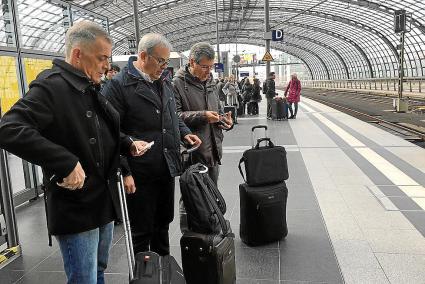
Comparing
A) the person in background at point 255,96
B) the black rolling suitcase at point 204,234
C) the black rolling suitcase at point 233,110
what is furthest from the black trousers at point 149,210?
the person in background at point 255,96

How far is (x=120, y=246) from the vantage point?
13.3 feet

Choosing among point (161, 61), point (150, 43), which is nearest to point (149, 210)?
point (161, 61)

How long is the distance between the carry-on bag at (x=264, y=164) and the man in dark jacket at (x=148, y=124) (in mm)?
1085

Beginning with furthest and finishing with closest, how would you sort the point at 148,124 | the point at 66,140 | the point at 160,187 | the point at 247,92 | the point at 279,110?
1. the point at 247,92
2. the point at 279,110
3. the point at 160,187
4. the point at 148,124
5. the point at 66,140

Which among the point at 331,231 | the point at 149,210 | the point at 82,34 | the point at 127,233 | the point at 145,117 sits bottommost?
the point at 331,231

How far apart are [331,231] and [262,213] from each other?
848 mm

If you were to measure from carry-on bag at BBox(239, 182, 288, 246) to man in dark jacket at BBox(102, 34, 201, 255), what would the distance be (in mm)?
1174

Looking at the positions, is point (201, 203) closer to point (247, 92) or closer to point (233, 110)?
point (233, 110)

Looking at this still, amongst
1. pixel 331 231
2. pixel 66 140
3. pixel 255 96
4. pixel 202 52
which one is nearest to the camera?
pixel 66 140

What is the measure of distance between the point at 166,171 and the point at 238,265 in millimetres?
1221

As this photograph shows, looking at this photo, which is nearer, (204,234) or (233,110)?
(204,234)

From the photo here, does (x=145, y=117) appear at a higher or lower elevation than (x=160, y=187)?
higher

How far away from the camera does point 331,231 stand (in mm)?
4191

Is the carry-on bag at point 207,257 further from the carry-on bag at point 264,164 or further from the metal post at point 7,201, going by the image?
the metal post at point 7,201
